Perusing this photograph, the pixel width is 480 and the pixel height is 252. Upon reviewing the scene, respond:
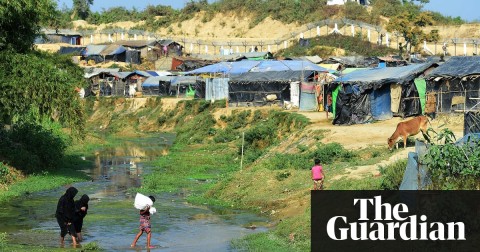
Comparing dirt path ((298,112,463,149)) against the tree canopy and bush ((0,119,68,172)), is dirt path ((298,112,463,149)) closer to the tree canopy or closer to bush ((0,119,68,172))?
the tree canopy

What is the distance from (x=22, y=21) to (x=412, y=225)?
20767mm

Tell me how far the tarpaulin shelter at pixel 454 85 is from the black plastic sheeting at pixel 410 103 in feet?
2.74

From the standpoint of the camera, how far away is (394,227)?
16.3m

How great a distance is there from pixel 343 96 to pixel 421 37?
46.4 metres

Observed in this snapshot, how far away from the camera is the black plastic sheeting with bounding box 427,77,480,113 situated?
115 feet

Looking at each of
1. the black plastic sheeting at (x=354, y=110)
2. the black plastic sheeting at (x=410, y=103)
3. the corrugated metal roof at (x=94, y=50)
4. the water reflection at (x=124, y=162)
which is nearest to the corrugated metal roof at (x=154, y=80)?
the water reflection at (x=124, y=162)

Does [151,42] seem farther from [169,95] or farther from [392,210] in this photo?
[392,210]

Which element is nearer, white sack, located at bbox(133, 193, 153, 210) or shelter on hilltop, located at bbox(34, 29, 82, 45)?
white sack, located at bbox(133, 193, 153, 210)

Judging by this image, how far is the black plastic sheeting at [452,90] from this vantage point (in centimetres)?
3506

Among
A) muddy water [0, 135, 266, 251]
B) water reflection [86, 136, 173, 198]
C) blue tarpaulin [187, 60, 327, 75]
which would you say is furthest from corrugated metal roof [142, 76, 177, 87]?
muddy water [0, 135, 266, 251]

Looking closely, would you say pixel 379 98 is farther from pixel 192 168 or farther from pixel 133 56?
pixel 133 56

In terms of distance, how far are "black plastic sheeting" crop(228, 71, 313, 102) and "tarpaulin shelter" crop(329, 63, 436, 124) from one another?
12256 millimetres

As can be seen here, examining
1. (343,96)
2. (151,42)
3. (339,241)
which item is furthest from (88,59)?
(339,241)

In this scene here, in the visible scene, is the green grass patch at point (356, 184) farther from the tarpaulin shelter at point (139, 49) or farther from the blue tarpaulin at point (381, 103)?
the tarpaulin shelter at point (139, 49)
